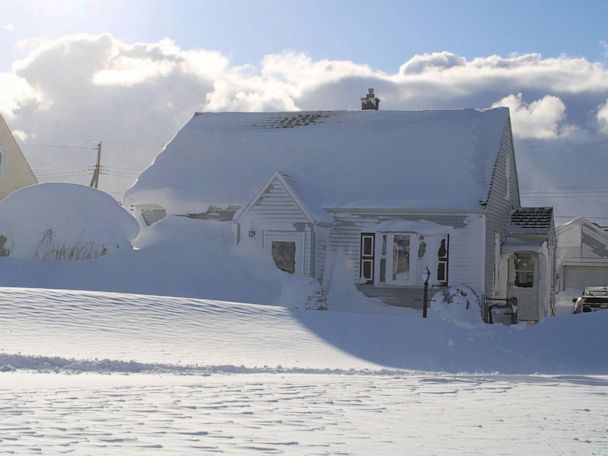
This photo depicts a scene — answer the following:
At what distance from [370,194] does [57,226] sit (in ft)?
32.6

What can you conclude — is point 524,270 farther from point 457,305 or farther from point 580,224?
point 580,224

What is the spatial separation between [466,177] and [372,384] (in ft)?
62.6

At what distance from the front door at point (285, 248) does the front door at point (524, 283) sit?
8.24 metres

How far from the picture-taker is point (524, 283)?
32.9 m

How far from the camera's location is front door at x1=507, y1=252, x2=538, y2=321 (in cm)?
3253

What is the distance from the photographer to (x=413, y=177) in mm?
30891

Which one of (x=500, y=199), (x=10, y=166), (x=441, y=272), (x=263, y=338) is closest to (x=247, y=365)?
(x=263, y=338)

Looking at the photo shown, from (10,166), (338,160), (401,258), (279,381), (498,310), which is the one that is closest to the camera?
(279,381)

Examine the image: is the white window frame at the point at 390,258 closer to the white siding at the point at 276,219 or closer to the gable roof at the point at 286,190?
the gable roof at the point at 286,190

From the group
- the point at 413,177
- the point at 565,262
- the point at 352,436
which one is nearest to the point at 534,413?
the point at 352,436

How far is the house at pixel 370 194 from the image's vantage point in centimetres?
2909

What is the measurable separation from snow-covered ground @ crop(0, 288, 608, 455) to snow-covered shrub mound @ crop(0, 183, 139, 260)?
7695 mm

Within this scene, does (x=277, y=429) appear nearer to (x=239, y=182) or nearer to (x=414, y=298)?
(x=414, y=298)

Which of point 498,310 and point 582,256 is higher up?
point 582,256
